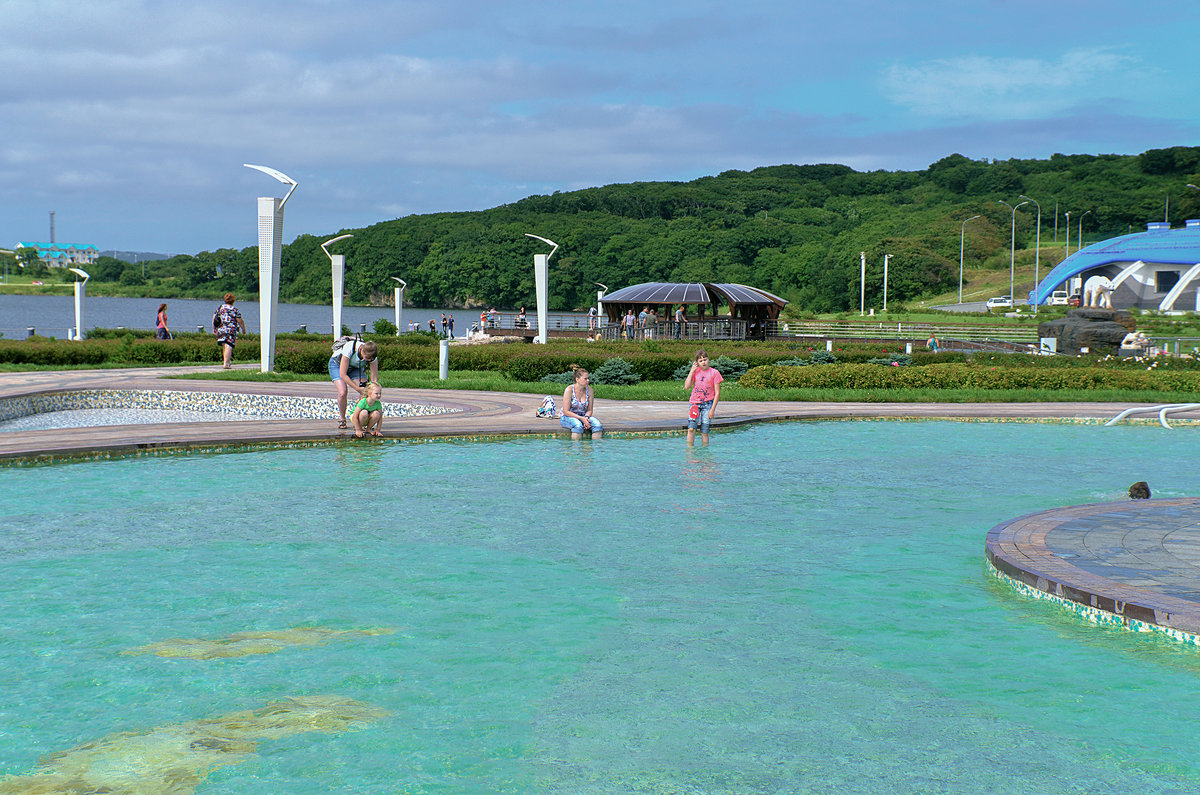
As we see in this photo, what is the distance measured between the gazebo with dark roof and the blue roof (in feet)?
168

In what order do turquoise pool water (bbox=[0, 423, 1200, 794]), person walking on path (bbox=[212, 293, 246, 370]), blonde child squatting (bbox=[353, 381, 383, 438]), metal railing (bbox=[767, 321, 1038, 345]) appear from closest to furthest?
turquoise pool water (bbox=[0, 423, 1200, 794]), blonde child squatting (bbox=[353, 381, 383, 438]), person walking on path (bbox=[212, 293, 246, 370]), metal railing (bbox=[767, 321, 1038, 345])

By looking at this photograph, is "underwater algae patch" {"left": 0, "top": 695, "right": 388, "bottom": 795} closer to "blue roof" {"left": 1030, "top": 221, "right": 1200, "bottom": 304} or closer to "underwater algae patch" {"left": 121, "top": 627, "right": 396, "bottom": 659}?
"underwater algae patch" {"left": 121, "top": 627, "right": 396, "bottom": 659}

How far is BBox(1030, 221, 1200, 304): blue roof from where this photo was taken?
8162 cm

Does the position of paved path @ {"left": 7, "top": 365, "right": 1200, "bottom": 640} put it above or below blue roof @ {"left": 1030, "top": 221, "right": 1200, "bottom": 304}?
below

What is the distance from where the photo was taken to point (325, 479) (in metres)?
12.3

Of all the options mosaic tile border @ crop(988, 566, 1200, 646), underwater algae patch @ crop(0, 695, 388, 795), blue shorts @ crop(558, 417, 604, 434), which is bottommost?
underwater algae patch @ crop(0, 695, 388, 795)

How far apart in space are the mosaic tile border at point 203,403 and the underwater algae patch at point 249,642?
11.5 m

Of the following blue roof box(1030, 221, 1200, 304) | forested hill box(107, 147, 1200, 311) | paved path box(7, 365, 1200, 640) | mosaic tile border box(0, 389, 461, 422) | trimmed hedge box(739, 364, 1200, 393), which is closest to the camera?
paved path box(7, 365, 1200, 640)

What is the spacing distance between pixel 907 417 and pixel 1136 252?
77.7 metres

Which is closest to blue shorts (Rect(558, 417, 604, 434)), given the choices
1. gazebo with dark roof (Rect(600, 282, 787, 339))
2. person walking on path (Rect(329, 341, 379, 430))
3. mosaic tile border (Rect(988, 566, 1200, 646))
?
person walking on path (Rect(329, 341, 379, 430))

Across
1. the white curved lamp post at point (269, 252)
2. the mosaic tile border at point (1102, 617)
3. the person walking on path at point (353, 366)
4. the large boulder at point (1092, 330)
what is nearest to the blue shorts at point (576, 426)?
the person walking on path at point (353, 366)

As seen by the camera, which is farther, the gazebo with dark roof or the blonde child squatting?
the gazebo with dark roof

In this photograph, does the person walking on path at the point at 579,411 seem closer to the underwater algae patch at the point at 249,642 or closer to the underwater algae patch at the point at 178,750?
the underwater algae patch at the point at 249,642

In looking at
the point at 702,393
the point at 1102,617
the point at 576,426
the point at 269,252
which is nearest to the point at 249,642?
the point at 1102,617
